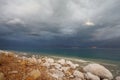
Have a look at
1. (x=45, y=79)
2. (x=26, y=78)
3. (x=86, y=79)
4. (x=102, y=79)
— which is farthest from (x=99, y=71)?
(x=26, y=78)

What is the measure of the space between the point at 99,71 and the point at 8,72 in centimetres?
1160

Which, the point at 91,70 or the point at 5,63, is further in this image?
the point at 91,70

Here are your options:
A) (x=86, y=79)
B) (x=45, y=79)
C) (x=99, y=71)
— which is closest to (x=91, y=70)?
(x=99, y=71)

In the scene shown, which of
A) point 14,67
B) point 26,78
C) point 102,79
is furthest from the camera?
point 102,79

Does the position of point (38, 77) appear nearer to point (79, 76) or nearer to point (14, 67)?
point (14, 67)

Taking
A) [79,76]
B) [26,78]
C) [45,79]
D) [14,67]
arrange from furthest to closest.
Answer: [79,76] → [14,67] → [45,79] → [26,78]

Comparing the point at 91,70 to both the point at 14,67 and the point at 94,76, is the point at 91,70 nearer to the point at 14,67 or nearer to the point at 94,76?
the point at 94,76

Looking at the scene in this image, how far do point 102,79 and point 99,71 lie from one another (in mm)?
955

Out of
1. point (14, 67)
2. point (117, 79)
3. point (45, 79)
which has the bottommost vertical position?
point (117, 79)

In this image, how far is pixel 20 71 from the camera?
31.1 feet

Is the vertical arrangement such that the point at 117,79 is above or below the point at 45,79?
below

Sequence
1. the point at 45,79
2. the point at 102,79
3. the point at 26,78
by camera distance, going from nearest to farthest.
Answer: the point at 26,78, the point at 45,79, the point at 102,79

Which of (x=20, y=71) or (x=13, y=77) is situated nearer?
A: (x=13, y=77)

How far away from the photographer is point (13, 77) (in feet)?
27.8
